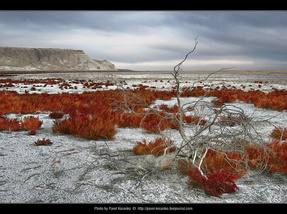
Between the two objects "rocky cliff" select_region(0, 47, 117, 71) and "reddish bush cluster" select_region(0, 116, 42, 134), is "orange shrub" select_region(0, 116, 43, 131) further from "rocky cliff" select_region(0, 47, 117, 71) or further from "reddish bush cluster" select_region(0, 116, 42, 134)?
"rocky cliff" select_region(0, 47, 117, 71)

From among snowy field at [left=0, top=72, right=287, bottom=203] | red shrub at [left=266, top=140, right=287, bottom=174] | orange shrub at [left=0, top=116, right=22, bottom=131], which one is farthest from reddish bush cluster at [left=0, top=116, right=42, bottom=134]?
red shrub at [left=266, top=140, right=287, bottom=174]

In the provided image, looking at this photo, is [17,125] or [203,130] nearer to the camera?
[203,130]

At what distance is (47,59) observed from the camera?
11788 centimetres

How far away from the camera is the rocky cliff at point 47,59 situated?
105350 millimetres

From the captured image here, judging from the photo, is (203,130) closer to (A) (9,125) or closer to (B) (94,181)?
(B) (94,181)

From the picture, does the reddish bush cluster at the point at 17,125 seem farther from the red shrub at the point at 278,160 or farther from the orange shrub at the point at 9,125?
the red shrub at the point at 278,160

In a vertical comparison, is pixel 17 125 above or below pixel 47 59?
below

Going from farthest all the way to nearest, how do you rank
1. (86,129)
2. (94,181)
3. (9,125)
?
1. (9,125)
2. (86,129)
3. (94,181)

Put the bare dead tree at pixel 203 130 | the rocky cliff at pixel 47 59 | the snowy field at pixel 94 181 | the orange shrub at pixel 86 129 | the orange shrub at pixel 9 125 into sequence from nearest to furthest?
the snowy field at pixel 94 181 → the bare dead tree at pixel 203 130 → the orange shrub at pixel 86 129 → the orange shrub at pixel 9 125 → the rocky cliff at pixel 47 59

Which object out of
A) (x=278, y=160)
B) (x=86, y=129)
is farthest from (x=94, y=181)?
(x=278, y=160)

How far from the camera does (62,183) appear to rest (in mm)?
2744

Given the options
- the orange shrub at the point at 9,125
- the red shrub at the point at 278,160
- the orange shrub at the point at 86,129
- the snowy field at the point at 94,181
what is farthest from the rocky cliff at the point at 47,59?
the red shrub at the point at 278,160
